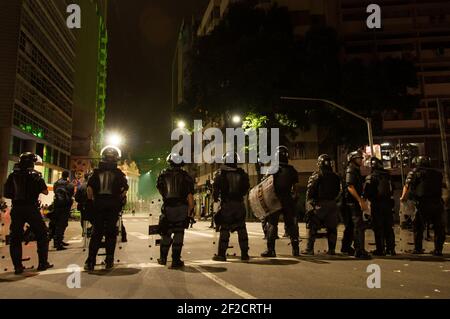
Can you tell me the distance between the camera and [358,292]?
4.78 meters

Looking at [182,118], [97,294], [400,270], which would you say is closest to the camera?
[97,294]

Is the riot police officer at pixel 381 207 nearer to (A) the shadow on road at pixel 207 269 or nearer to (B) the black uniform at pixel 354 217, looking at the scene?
(B) the black uniform at pixel 354 217

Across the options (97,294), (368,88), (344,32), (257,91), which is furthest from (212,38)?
(97,294)

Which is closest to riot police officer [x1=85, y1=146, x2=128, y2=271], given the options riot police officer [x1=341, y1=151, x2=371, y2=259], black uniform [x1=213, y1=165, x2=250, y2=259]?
black uniform [x1=213, y1=165, x2=250, y2=259]

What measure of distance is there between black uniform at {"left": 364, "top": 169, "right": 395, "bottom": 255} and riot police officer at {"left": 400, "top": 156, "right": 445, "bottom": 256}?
0.51 meters

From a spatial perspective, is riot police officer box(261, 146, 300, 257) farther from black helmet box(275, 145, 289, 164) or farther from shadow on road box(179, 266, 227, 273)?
shadow on road box(179, 266, 227, 273)

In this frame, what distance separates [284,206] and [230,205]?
1.18m

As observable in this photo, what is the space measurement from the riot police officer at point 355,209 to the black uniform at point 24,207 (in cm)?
539

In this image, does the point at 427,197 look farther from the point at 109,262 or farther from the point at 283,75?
the point at 283,75

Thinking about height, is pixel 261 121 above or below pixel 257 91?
below
